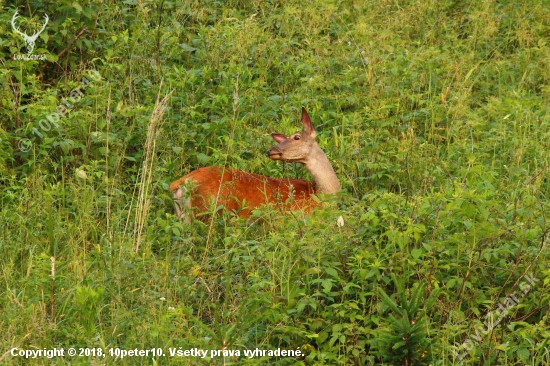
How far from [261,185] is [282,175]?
946 mm

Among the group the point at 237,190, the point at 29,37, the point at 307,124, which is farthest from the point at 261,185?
the point at 29,37

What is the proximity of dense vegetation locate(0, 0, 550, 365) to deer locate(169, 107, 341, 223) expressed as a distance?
148 mm

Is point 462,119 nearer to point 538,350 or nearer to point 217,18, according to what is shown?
point 217,18

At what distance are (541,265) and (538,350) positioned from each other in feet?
1.89

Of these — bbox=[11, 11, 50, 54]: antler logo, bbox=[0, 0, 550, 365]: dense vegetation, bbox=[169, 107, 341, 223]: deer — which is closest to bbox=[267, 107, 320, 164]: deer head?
bbox=[169, 107, 341, 223]: deer

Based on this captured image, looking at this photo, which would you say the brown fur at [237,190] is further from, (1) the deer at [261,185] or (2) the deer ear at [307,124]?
(2) the deer ear at [307,124]

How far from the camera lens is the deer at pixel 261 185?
7051mm

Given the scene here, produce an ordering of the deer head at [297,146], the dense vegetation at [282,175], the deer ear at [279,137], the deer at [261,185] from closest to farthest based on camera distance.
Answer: the dense vegetation at [282,175] < the deer at [261,185] < the deer head at [297,146] < the deer ear at [279,137]

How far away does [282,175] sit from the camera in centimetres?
829

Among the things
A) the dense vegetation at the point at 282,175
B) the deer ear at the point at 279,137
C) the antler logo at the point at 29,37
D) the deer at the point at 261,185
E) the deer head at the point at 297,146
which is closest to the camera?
the dense vegetation at the point at 282,175

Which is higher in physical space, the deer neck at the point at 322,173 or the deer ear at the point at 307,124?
the deer ear at the point at 307,124

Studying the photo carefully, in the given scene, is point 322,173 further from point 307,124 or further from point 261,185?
point 261,185

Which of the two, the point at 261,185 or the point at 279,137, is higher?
the point at 279,137

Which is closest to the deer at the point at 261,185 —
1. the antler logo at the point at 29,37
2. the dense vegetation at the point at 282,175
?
the dense vegetation at the point at 282,175
